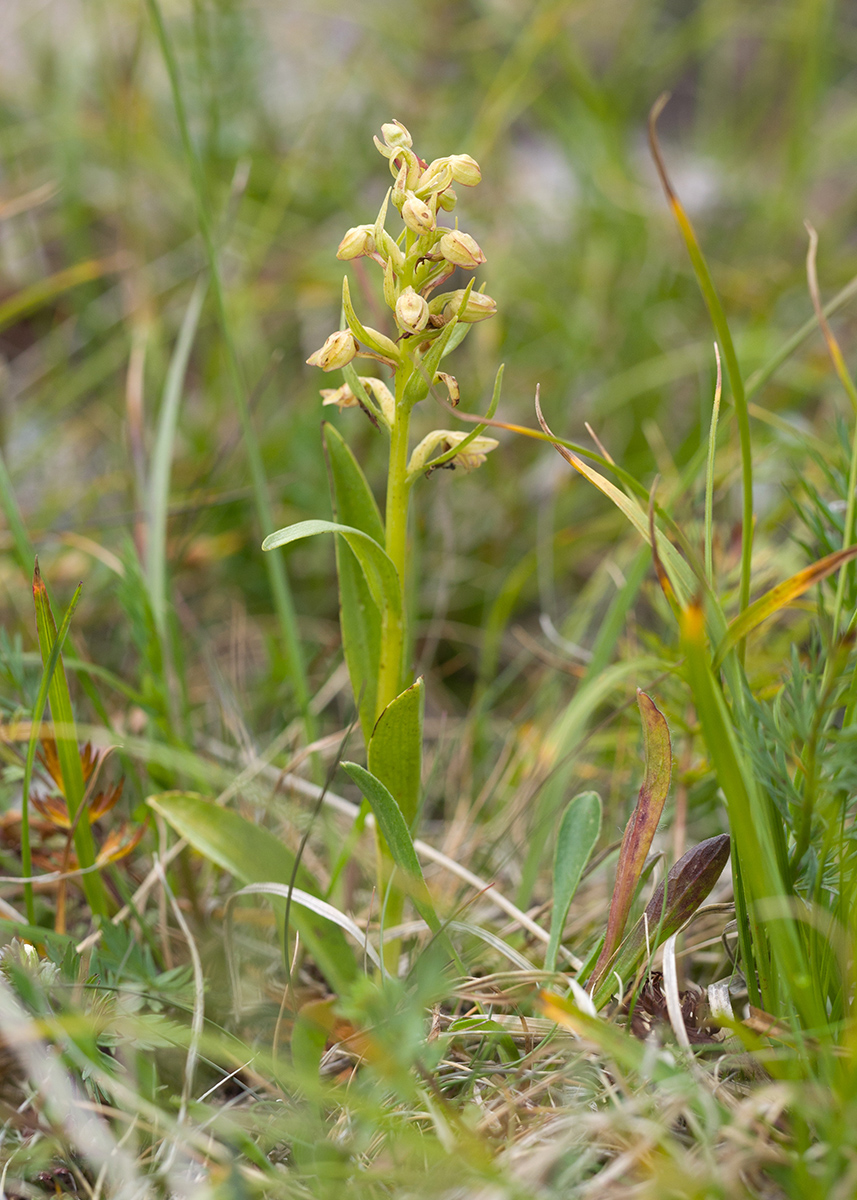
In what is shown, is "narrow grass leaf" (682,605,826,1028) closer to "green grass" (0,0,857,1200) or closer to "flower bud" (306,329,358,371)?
"green grass" (0,0,857,1200)

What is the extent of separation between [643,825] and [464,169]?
0.70 metres

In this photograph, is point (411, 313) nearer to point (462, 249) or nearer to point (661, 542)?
point (462, 249)

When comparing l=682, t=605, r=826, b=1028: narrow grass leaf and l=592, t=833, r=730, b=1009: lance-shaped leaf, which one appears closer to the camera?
l=682, t=605, r=826, b=1028: narrow grass leaf

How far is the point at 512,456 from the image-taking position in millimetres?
2242

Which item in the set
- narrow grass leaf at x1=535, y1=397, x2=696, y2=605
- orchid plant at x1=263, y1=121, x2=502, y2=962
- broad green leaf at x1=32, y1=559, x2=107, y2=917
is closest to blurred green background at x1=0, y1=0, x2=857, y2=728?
broad green leaf at x1=32, y1=559, x2=107, y2=917

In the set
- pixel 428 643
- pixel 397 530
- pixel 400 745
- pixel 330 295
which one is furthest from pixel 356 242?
pixel 330 295

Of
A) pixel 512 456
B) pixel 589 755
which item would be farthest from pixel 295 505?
pixel 589 755

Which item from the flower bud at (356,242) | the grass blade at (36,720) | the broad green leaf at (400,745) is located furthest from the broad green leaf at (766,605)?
the grass blade at (36,720)

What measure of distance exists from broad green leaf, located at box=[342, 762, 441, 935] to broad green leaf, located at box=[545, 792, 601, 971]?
0.18 m

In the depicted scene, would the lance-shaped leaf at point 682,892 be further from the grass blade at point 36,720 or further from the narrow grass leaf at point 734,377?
the grass blade at point 36,720

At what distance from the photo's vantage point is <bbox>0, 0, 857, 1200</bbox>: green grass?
0.78m

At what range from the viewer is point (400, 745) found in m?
0.98

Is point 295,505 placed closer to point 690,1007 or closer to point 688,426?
point 688,426

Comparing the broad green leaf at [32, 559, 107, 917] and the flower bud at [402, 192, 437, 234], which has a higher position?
the flower bud at [402, 192, 437, 234]
